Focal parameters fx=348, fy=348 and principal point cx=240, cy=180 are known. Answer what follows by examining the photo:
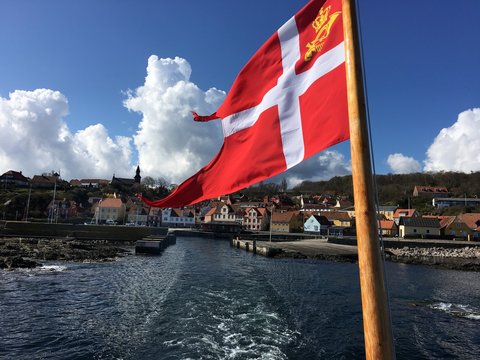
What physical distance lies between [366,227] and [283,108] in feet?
7.53

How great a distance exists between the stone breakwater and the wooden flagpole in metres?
55.8

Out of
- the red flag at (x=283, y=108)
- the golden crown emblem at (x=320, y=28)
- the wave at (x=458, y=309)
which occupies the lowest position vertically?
the wave at (x=458, y=309)

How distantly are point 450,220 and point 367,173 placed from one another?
10773 centimetres

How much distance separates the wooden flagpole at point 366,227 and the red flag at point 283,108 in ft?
3.08

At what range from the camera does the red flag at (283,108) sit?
150 inches

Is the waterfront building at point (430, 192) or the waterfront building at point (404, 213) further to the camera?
the waterfront building at point (430, 192)

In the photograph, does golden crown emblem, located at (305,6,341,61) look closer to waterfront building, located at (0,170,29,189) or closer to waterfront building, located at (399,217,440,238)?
waterfront building, located at (399,217,440,238)

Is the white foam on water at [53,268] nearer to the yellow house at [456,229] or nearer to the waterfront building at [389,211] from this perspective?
the yellow house at [456,229]

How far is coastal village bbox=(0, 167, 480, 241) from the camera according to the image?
9281 cm

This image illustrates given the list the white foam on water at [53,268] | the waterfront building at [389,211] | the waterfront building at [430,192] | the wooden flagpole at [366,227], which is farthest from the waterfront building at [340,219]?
the wooden flagpole at [366,227]

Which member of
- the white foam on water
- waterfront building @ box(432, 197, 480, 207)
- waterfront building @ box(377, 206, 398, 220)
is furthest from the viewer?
waterfront building @ box(432, 197, 480, 207)

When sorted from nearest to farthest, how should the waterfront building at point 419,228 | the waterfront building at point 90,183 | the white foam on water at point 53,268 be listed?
the white foam on water at point 53,268, the waterfront building at point 419,228, the waterfront building at point 90,183

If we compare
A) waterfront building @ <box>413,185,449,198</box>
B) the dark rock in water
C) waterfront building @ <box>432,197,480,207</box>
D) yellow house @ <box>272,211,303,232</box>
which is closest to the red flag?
the dark rock in water

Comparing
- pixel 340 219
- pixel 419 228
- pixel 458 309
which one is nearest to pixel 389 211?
pixel 340 219
